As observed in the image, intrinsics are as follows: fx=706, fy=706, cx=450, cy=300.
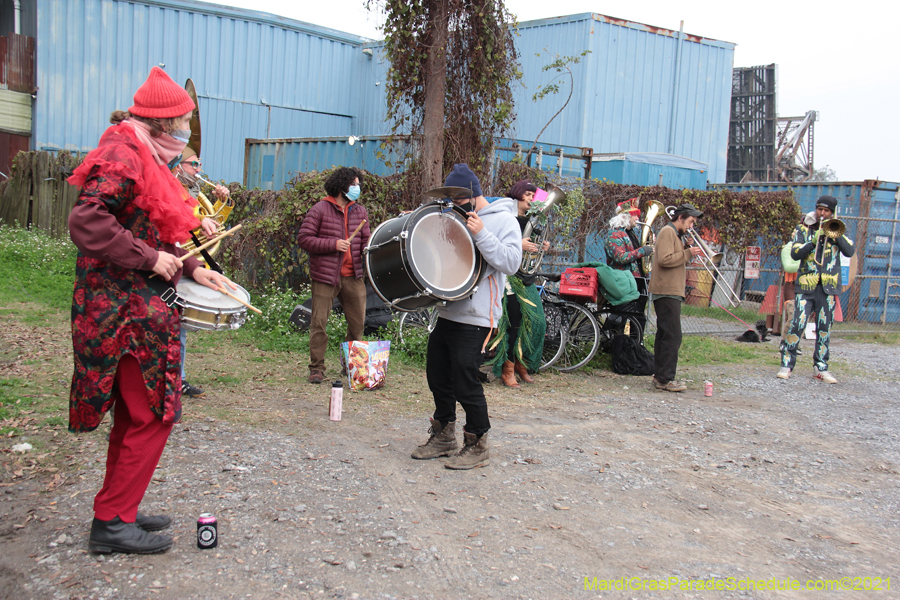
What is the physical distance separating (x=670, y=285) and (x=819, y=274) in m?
1.91

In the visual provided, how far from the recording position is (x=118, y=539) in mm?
2863

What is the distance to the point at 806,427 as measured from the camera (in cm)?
589

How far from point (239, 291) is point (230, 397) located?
2.57m

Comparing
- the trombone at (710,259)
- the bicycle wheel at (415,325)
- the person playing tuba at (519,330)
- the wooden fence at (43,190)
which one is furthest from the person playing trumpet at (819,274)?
the wooden fence at (43,190)

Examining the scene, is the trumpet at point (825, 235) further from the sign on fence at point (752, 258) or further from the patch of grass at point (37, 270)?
the patch of grass at point (37, 270)

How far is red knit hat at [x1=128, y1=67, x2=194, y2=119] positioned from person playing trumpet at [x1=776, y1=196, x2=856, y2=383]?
678 centimetres

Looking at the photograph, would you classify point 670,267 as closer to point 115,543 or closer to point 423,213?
point 423,213

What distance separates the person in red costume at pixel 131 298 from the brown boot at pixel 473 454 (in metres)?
1.84

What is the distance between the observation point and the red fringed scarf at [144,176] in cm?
269

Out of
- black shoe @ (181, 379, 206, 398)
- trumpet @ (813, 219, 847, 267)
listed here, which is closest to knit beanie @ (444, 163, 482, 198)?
black shoe @ (181, 379, 206, 398)

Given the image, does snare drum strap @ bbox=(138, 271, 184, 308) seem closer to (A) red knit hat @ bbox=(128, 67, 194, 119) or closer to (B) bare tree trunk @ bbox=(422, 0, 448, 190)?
(A) red knit hat @ bbox=(128, 67, 194, 119)

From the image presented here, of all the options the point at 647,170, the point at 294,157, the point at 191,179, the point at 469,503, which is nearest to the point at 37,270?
the point at 294,157

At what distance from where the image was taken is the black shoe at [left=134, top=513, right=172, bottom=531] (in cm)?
308

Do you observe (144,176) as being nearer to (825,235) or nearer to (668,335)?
(668,335)
